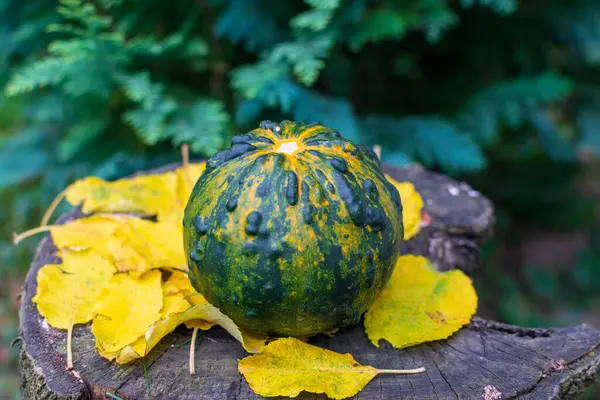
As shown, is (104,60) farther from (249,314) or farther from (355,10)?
(249,314)

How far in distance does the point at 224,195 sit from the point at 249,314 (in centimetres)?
33

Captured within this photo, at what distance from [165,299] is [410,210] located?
96 centimetres

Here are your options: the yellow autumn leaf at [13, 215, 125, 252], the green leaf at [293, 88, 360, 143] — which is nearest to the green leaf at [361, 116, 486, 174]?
the green leaf at [293, 88, 360, 143]

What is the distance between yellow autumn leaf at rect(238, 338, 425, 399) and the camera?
1538 mm

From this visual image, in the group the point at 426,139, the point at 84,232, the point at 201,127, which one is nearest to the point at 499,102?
the point at 426,139

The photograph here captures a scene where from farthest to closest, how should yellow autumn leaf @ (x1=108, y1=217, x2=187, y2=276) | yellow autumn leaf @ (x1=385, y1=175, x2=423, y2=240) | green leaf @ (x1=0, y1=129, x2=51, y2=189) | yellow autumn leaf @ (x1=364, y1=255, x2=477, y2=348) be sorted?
green leaf @ (x1=0, y1=129, x2=51, y2=189) < yellow autumn leaf @ (x1=385, y1=175, x2=423, y2=240) < yellow autumn leaf @ (x1=108, y1=217, x2=187, y2=276) < yellow autumn leaf @ (x1=364, y1=255, x2=477, y2=348)

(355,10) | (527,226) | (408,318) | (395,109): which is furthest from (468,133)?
(408,318)

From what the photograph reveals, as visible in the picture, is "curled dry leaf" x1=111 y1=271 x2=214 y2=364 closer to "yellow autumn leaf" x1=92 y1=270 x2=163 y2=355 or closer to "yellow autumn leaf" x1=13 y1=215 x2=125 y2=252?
"yellow autumn leaf" x1=92 y1=270 x2=163 y2=355

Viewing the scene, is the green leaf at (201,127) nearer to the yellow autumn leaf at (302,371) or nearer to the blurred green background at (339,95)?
the blurred green background at (339,95)

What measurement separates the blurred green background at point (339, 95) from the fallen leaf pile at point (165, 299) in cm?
60

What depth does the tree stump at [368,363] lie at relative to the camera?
1.58 metres

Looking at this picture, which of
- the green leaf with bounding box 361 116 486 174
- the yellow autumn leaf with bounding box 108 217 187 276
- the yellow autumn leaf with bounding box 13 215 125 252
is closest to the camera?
the yellow autumn leaf with bounding box 108 217 187 276

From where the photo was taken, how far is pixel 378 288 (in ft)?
5.64

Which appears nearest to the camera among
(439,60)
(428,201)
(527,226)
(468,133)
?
(428,201)
